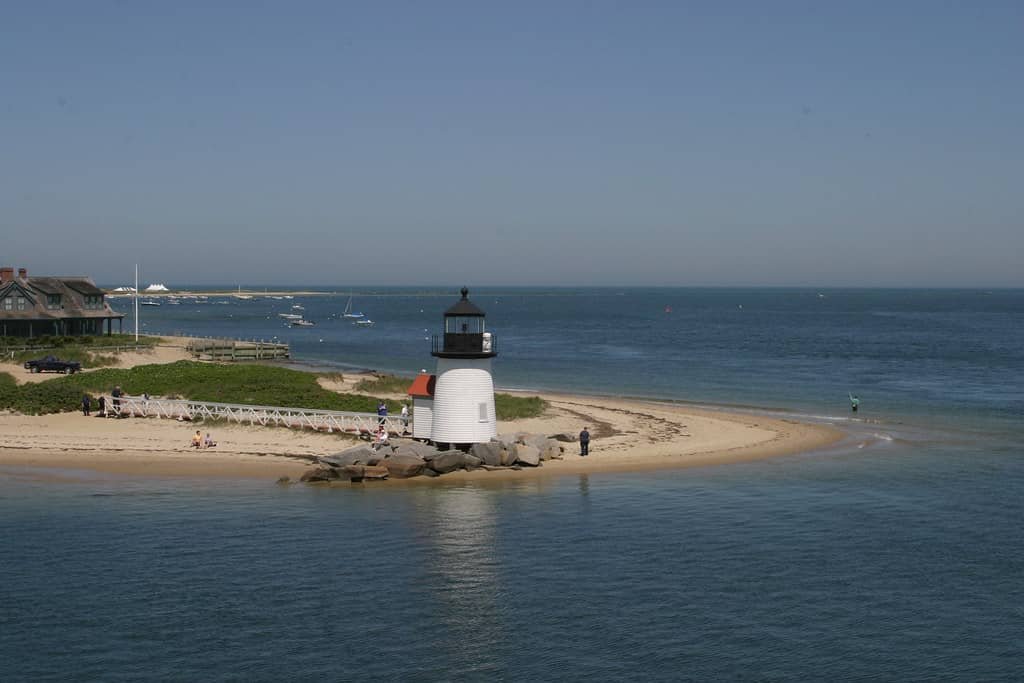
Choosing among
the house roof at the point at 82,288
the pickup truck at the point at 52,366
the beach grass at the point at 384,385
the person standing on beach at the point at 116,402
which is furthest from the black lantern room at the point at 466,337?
the house roof at the point at 82,288

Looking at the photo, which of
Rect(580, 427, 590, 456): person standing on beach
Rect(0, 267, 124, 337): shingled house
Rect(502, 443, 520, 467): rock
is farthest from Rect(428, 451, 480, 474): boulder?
Rect(0, 267, 124, 337): shingled house

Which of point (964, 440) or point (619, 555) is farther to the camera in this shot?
point (964, 440)

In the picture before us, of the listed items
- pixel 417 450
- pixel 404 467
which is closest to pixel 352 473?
pixel 404 467

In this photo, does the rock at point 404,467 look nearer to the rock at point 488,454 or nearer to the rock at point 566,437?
the rock at point 488,454

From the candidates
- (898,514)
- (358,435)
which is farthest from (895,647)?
(358,435)

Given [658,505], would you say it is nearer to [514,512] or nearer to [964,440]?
[514,512]
